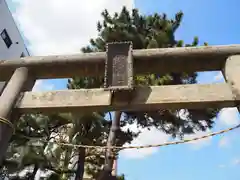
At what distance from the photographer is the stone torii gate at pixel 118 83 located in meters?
2.88

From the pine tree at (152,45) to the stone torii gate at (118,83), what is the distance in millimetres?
4700

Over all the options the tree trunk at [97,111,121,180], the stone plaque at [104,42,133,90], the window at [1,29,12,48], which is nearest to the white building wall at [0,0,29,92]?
the window at [1,29,12,48]

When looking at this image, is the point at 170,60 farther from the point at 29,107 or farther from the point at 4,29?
the point at 4,29

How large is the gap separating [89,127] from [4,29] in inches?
363

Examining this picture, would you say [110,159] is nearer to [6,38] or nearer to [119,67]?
[119,67]

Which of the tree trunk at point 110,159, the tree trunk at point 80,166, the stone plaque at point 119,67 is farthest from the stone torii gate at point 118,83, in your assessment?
the tree trunk at point 80,166

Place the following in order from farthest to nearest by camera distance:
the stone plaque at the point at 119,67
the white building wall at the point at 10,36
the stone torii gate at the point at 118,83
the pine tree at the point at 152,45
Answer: the white building wall at the point at 10,36
the pine tree at the point at 152,45
the stone plaque at the point at 119,67
the stone torii gate at the point at 118,83

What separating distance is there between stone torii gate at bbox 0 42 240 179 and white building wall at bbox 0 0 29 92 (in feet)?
37.2

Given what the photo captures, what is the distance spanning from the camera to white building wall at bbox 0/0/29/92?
1384cm

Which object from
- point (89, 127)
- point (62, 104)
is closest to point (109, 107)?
point (62, 104)

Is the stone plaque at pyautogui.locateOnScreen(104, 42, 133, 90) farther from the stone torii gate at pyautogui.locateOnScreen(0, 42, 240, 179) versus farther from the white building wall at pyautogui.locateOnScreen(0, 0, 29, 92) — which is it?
the white building wall at pyautogui.locateOnScreen(0, 0, 29, 92)

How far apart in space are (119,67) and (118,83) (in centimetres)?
28

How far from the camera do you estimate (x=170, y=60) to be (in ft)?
10.9

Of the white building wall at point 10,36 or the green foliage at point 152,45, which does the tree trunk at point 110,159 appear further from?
the white building wall at point 10,36
